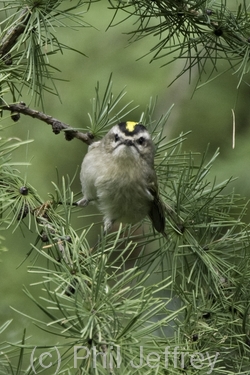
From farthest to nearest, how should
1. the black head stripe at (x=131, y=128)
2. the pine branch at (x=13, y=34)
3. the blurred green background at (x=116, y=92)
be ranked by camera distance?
the blurred green background at (x=116, y=92)
the black head stripe at (x=131, y=128)
the pine branch at (x=13, y=34)

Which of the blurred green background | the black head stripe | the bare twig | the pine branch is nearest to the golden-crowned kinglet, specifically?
the black head stripe

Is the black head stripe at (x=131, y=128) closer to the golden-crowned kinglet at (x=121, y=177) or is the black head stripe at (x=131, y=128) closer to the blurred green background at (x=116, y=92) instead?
the golden-crowned kinglet at (x=121, y=177)

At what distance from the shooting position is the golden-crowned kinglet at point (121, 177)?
2.52 meters

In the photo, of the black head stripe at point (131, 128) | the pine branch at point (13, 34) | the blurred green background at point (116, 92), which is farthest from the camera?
the blurred green background at point (116, 92)

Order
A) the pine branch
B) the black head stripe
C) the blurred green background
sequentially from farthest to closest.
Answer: the blurred green background → the black head stripe → the pine branch

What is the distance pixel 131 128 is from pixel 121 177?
8.1 inches

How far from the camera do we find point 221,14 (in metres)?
2.01

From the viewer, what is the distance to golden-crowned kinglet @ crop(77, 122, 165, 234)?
8.27 feet

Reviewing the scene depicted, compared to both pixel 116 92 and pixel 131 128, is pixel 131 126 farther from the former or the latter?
pixel 116 92

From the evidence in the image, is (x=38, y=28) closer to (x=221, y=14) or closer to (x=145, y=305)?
(x=221, y=14)

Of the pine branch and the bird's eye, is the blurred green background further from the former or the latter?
the pine branch

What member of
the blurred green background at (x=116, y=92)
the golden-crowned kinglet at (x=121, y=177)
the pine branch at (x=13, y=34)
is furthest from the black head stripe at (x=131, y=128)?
the blurred green background at (x=116, y=92)

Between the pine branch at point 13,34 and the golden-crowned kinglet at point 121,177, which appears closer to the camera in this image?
the pine branch at point 13,34

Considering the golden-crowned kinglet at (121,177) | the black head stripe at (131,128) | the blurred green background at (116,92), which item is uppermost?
the blurred green background at (116,92)
